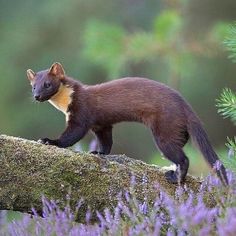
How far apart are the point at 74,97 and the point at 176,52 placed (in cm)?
420

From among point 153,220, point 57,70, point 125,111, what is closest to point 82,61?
point 57,70

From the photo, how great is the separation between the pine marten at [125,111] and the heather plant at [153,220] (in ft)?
1.97

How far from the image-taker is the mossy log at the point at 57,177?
4660 millimetres

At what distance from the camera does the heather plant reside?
12.0 ft

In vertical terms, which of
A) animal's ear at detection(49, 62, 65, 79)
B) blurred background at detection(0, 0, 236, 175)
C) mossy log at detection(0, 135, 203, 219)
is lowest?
blurred background at detection(0, 0, 236, 175)

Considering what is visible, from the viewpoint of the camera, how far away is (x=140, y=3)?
16.4 metres

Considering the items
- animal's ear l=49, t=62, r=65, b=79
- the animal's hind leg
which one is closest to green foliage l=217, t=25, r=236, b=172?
the animal's hind leg

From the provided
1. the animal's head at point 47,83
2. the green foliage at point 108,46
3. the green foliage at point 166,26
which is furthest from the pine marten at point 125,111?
the green foliage at point 108,46

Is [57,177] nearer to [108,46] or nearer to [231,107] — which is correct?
[231,107]

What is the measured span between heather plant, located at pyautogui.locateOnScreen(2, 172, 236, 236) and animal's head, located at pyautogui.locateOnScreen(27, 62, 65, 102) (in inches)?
50.1

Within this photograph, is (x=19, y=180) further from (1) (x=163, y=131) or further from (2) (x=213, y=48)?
(2) (x=213, y=48)

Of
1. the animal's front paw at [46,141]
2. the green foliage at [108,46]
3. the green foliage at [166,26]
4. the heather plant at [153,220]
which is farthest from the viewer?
the green foliage at [108,46]

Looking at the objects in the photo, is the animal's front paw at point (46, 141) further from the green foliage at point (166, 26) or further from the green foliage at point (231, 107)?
the green foliage at point (166, 26)

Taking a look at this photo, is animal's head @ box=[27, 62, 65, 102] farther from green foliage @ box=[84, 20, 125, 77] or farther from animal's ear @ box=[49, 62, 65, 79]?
green foliage @ box=[84, 20, 125, 77]
